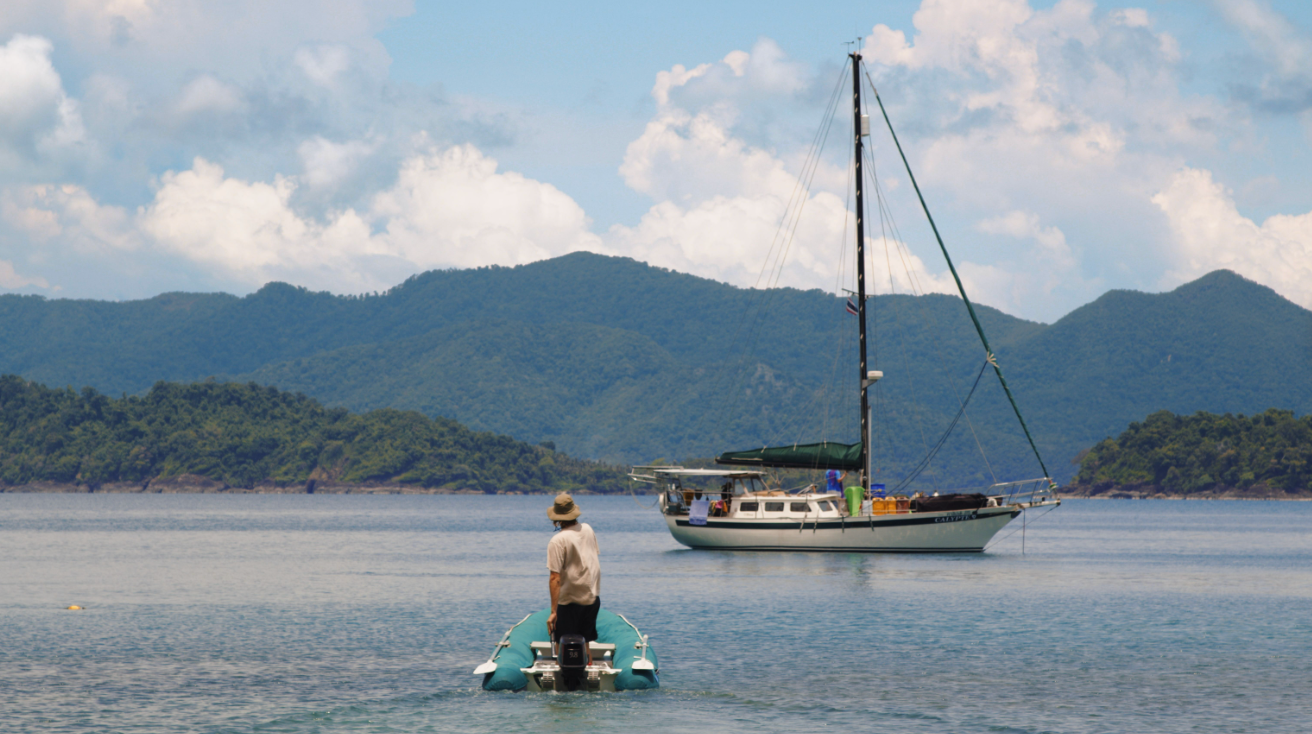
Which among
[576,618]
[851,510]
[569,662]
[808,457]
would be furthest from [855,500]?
[576,618]

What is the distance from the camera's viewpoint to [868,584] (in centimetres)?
5012

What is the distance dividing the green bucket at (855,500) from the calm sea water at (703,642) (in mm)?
2571

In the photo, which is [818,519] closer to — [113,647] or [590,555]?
[113,647]

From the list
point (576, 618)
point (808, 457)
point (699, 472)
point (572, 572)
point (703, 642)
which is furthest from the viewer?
point (699, 472)

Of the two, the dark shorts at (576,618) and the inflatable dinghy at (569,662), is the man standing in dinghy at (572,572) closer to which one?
the dark shorts at (576,618)

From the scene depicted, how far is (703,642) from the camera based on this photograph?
108 ft

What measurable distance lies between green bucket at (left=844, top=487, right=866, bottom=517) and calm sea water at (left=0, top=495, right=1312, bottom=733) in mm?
2571

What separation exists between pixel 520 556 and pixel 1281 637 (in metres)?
47.9

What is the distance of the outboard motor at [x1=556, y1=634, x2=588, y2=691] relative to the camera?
2183 centimetres

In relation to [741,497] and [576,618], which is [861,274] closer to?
[741,497]

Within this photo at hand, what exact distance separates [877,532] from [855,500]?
176cm

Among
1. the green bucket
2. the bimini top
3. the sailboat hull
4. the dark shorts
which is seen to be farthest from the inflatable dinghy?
the bimini top

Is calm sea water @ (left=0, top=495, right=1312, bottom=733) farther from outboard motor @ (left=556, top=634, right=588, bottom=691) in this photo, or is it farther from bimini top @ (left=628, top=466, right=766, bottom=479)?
bimini top @ (left=628, top=466, right=766, bottom=479)

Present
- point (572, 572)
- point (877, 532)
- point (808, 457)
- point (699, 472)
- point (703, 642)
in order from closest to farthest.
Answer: point (572, 572), point (703, 642), point (877, 532), point (808, 457), point (699, 472)
